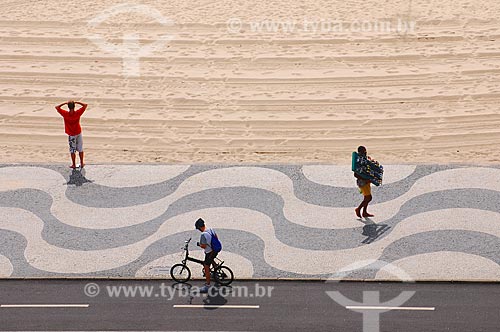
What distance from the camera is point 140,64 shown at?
90.5 feet

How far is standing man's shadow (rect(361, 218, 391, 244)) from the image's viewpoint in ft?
58.3

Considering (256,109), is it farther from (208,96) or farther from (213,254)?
(213,254)

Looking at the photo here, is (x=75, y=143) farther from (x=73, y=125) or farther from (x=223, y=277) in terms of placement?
(x=223, y=277)

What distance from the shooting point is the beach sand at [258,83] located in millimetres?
22750

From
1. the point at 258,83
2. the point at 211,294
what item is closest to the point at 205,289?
the point at 211,294

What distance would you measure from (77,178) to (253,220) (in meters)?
4.88

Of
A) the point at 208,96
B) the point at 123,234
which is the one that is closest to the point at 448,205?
the point at 123,234

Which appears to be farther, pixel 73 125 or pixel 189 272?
pixel 73 125

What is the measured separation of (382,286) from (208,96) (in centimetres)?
1111

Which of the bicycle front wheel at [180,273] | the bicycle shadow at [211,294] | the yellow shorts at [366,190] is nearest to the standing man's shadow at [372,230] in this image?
the yellow shorts at [366,190]

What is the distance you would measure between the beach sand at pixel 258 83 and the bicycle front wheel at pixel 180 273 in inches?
231

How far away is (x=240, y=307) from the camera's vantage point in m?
15.6

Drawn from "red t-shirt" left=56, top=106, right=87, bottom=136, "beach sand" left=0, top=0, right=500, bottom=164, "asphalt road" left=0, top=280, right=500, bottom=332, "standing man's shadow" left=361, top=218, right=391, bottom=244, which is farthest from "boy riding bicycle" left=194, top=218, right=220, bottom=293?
"beach sand" left=0, top=0, right=500, bottom=164

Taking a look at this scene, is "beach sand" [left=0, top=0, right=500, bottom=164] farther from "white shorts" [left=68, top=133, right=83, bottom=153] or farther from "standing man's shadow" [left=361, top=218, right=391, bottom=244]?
"standing man's shadow" [left=361, top=218, right=391, bottom=244]
